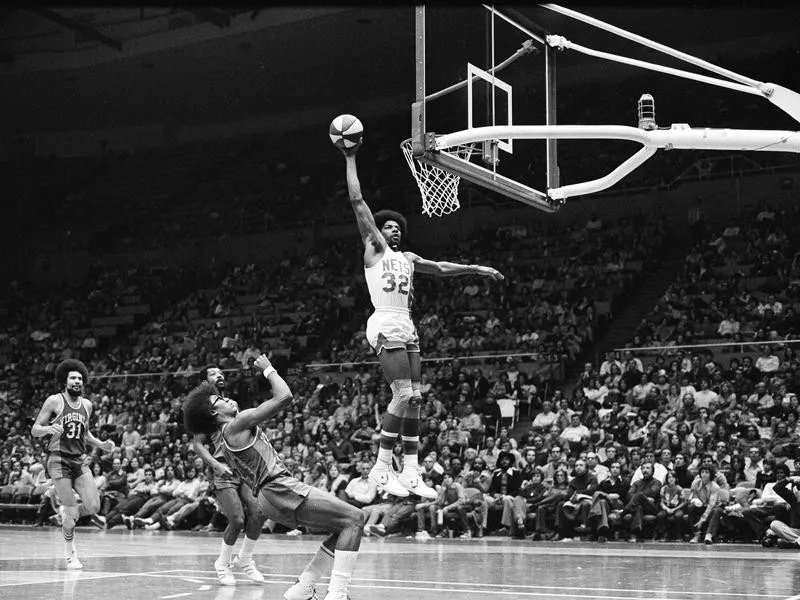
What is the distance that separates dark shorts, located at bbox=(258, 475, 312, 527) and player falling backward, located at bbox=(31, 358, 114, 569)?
14.9ft

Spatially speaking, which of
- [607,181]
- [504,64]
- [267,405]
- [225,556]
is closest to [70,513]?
[225,556]

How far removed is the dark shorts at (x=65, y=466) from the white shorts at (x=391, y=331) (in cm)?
555

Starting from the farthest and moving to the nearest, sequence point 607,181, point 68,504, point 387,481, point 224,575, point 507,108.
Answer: point 68,504, point 224,575, point 507,108, point 607,181, point 387,481

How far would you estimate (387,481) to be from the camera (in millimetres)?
8953

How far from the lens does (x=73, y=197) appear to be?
37812 millimetres

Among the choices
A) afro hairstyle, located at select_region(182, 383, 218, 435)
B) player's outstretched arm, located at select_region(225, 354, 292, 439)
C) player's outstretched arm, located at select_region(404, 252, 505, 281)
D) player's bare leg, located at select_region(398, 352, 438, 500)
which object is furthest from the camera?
player's outstretched arm, located at select_region(404, 252, 505, 281)

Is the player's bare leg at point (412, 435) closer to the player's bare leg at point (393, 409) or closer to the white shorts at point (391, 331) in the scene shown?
the player's bare leg at point (393, 409)

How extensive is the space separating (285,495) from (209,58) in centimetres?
2718

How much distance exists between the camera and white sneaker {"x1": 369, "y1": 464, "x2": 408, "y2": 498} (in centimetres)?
891

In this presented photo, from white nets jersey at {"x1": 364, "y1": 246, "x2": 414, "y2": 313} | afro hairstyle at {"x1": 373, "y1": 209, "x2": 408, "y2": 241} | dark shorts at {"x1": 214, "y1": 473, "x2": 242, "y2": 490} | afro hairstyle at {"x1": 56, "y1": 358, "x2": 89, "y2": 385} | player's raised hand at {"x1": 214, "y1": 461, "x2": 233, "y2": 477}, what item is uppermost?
afro hairstyle at {"x1": 373, "y1": 209, "x2": 408, "y2": 241}

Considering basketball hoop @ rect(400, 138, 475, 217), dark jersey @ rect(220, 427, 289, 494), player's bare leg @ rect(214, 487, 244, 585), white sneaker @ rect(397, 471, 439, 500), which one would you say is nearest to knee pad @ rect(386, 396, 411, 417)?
→ white sneaker @ rect(397, 471, 439, 500)

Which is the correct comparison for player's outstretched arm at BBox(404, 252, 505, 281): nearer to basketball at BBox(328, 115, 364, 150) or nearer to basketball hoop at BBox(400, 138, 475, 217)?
basketball hoop at BBox(400, 138, 475, 217)

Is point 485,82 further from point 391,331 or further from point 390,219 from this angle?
point 391,331

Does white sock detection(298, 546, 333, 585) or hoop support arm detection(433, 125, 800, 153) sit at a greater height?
hoop support arm detection(433, 125, 800, 153)
